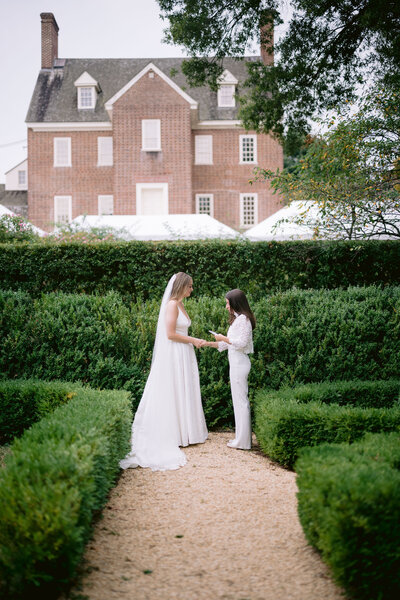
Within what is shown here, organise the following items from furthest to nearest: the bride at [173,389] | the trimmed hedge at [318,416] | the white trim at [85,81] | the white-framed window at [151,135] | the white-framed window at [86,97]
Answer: the white-framed window at [86,97] → the white trim at [85,81] → the white-framed window at [151,135] → the bride at [173,389] → the trimmed hedge at [318,416]

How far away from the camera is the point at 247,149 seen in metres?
29.5

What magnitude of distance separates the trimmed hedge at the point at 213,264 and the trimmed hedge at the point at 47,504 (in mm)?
6504

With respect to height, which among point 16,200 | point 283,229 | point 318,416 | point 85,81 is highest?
point 85,81

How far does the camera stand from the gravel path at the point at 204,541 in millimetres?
3375

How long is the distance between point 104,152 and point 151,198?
13.8ft

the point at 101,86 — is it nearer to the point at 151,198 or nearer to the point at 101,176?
the point at 101,176

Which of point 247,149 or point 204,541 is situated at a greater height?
point 247,149

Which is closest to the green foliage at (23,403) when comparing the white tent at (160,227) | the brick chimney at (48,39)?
the white tent at (160,227)

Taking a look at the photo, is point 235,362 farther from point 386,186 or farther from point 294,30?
point 294,30

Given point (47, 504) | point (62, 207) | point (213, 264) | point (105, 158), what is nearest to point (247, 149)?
point (105, 158)

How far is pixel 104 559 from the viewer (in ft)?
12.4

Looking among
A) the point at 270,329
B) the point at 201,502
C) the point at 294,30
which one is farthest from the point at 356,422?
the point at 294,30

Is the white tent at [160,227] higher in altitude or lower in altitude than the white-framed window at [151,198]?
lower

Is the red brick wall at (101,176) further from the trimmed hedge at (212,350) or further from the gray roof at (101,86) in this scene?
the trimmed hedge at (212,350)
